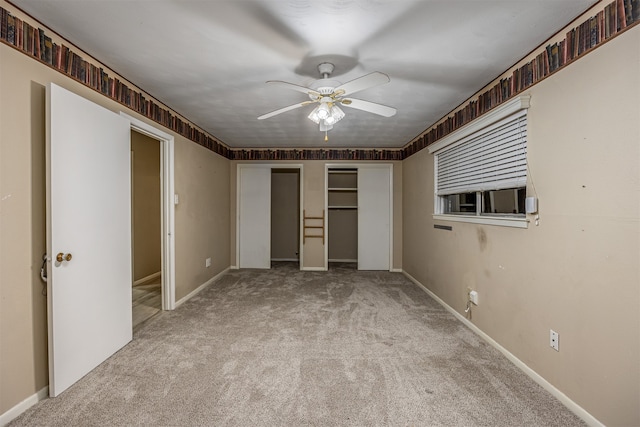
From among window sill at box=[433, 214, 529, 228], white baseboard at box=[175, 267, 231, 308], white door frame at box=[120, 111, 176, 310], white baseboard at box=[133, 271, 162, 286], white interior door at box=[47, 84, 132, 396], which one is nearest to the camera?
white interior door at box=[47, 84, 132, 396]

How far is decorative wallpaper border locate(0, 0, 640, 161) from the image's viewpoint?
152 cm

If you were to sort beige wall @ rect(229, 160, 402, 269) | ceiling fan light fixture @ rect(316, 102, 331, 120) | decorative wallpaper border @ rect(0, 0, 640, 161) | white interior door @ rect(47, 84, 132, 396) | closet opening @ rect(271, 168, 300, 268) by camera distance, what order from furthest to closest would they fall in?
closet opening @ rect(271, 168, 300, 268)
beige wall @ rect(229, 160, 402, 269)
ceiling fan light fixture @ rect(316, 102, 331, 120)
white interior door @ rect(47, 84, 132, 396)
decorative wallpaper border @ rect(0, 0, 640, 161)

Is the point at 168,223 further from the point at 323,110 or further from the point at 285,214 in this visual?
the point at 285,214

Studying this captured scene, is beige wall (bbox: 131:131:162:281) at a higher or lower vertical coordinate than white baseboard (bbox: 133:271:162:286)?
higher

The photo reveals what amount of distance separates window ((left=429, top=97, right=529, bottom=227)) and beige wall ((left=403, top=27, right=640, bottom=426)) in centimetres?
13

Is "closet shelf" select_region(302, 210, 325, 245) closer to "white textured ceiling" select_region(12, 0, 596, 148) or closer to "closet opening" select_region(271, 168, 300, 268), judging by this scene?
"closet opening" select_region(271, 168, 300, 268)

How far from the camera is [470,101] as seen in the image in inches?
116

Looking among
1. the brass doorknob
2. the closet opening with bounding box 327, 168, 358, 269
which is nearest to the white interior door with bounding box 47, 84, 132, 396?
the brass doorknob

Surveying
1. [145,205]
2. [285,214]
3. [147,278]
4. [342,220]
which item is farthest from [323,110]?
[285,214]

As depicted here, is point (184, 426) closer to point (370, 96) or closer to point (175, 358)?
point (175, 358)

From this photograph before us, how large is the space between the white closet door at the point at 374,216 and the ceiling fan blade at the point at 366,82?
3.40 metres

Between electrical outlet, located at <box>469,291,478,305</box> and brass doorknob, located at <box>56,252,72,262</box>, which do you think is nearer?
brass doorknob, located at <box>56,252,72,262</box>

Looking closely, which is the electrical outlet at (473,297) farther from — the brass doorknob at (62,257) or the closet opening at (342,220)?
the closet opening at (342,220)

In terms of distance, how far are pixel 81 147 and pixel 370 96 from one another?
7.96ft
